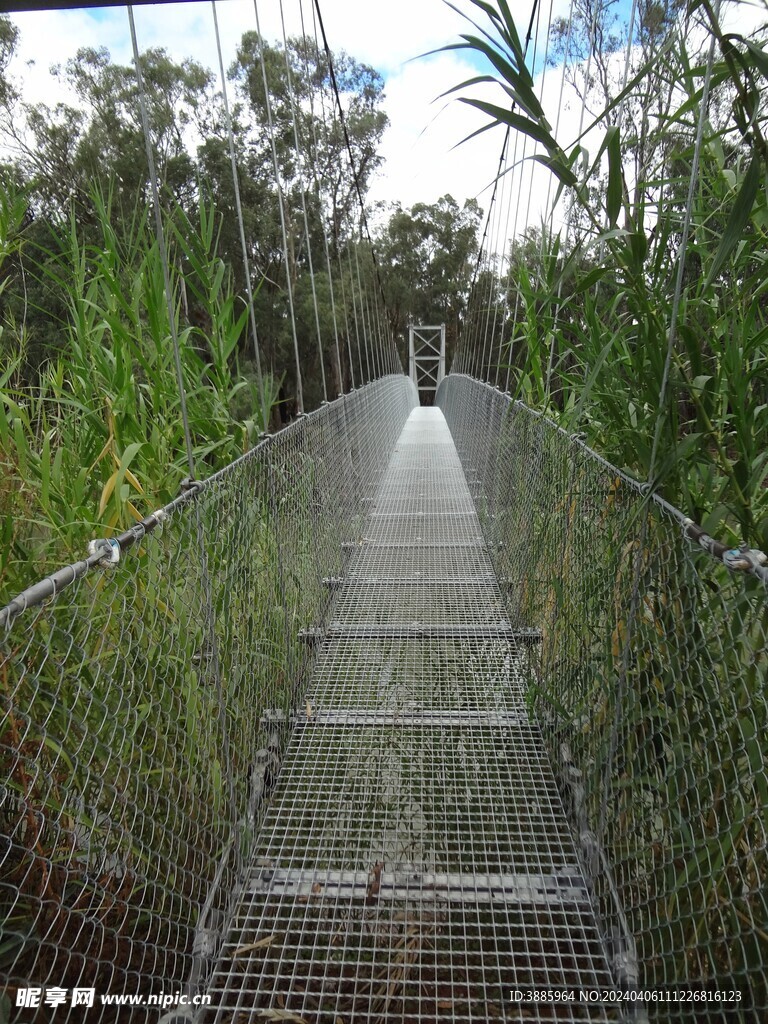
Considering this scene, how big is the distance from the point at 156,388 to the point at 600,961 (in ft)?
4.33

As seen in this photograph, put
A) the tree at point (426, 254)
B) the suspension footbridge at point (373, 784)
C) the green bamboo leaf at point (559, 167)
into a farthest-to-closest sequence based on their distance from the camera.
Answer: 1. the tree at point (426, 254)
2. the green bamboo leaf at point (559, 167)
3. the suspension footbridge at point (373, 784)

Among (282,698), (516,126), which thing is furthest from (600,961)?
(516,126)

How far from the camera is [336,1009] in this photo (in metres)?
0.99

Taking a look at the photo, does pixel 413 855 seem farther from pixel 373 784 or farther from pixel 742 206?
pixel 742 206

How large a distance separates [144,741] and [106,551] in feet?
1.37

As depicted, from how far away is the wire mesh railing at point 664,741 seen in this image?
0.76m

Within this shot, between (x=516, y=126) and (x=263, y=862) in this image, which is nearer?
(x=516, y=126)

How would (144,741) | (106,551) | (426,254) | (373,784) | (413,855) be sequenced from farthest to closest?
(426,254) < (373,784) < (413,855) < (144,741) < (106,551)

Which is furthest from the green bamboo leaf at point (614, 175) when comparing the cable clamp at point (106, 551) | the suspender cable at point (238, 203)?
the cable clamp at point (106, 551)

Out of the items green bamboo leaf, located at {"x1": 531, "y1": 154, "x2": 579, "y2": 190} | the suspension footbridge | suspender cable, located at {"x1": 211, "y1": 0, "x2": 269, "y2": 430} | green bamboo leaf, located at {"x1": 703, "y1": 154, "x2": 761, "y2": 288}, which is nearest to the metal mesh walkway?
the suspension footbridge

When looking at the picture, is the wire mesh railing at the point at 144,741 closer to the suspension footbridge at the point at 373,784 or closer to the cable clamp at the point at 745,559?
the suspension footbridge at the point at 373,784

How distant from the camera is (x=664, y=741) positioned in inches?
36.4

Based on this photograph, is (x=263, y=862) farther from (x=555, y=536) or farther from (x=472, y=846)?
(x=555, y=536)

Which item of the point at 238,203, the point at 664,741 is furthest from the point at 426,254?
the point at 664,741
